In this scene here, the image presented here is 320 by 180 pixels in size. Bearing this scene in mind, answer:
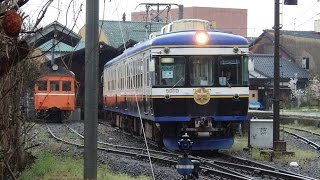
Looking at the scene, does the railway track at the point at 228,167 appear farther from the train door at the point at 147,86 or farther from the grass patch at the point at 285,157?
the train door at the point at 147,86

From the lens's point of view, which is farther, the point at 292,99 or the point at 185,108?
the point at 292,99

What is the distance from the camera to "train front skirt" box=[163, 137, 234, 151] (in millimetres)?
14211

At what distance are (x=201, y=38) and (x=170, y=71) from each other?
44.4 inches

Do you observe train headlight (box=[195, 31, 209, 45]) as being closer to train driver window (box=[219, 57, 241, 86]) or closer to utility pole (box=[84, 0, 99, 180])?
train driver window (box=[219, 57, 241, 86])

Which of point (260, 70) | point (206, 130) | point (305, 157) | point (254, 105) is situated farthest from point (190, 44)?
point (260, 70)

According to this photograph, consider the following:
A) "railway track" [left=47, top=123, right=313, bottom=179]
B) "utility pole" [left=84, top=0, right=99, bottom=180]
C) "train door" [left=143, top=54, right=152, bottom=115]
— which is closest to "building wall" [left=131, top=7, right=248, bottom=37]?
"train door" [left=143, top=54, right=152, bottom=115]

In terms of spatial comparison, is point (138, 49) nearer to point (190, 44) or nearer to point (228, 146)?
point (190, 44)

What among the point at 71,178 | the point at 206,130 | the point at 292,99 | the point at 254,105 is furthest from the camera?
the point at 292,99

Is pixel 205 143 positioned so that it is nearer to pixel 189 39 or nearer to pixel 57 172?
pixel 189 39

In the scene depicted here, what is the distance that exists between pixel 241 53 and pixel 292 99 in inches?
1555

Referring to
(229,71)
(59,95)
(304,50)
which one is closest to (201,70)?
(229,71)

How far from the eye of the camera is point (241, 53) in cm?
1422

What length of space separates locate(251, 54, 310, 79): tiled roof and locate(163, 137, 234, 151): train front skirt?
38.2m

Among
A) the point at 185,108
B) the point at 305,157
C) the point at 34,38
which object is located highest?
the point at 34,38
